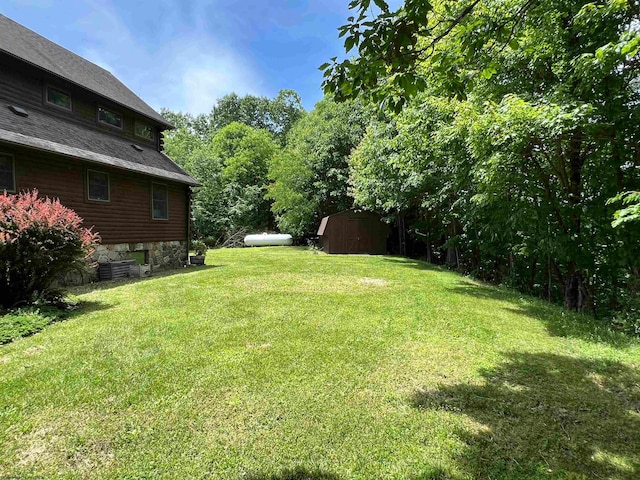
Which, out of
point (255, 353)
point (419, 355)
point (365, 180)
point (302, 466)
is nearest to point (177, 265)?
point (365, 180)

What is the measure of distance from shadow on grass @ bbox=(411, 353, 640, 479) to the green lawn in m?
0.01

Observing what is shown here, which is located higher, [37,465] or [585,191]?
[585,191]

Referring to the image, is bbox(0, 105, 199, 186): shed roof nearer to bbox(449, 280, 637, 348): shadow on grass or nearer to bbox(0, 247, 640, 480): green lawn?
bbox(0, 247, 640, 480): green lawn

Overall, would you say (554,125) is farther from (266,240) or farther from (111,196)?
(266,240)

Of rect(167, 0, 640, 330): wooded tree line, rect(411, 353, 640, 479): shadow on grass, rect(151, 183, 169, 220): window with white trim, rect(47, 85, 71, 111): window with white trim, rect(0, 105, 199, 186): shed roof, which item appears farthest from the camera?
rect(151, 183, 169, 220): window with white trim

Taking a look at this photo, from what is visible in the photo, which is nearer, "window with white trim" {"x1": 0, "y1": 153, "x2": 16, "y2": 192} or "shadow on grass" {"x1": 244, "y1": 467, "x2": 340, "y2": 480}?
"shadow on grass" {"x1": 244, "y1": 467, "x2": 340, "y2": 480}

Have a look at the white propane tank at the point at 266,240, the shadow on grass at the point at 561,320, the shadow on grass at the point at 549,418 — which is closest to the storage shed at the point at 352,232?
the white propane tank at the point at 266,240

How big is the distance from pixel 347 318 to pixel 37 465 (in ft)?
13.5

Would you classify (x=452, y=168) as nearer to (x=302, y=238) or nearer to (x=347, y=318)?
(x=347, y=318)

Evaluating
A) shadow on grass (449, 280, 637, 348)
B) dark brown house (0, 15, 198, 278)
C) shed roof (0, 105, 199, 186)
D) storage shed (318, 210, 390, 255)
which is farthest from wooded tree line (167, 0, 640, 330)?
dark brown house (0, 15, 198, 278)

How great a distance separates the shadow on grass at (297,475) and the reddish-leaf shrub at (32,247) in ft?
19.3

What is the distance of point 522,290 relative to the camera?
978cm

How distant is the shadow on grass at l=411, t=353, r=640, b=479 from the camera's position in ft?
7.19

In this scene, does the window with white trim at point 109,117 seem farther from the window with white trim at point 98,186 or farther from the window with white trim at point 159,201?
the window with white trim at point 98,186
